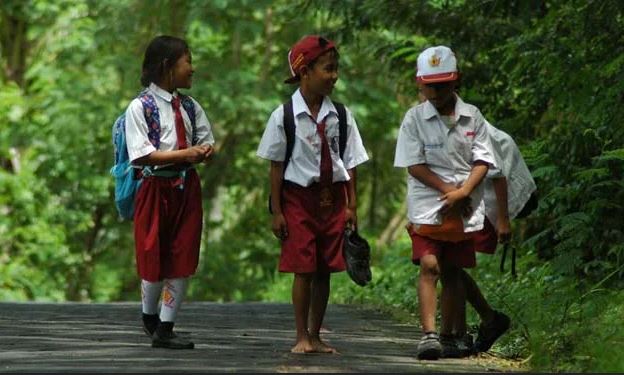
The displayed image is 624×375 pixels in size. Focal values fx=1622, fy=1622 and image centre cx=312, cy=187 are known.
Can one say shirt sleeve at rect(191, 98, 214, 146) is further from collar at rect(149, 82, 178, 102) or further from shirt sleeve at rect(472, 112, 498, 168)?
shirt sleeve at rect(472, 112, 498, 168)

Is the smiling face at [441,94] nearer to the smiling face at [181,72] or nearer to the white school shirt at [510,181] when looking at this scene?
the white school shirt at [510,181]

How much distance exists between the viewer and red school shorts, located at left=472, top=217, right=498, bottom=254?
33.0ft

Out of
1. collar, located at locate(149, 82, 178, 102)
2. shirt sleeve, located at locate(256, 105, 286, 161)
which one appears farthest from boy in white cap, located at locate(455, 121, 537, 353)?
collar, located at locate(149, 82, 178, 102)

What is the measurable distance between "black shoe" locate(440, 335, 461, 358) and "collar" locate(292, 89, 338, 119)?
1515 mm

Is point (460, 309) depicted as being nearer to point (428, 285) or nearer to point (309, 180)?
point (428, 285)

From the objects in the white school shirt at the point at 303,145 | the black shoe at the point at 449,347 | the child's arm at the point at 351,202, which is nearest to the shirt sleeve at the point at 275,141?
the white school shirt at the point at 303,145

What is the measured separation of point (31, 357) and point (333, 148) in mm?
2191

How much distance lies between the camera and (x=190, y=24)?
2889 centimetres

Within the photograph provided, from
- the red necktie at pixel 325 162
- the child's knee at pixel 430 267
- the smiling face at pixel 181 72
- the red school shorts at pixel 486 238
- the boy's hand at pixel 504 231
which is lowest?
the child's knee at pixel 430 267

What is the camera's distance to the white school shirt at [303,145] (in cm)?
967

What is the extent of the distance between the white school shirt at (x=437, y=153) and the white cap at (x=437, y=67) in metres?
0.18

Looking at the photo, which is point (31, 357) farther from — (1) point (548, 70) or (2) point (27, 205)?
(2) point (27, 205)

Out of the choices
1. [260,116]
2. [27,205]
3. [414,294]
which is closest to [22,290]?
[27,205]

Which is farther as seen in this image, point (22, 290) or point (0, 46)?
point (0, 46)
